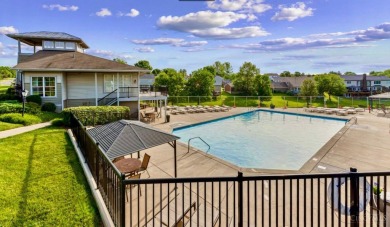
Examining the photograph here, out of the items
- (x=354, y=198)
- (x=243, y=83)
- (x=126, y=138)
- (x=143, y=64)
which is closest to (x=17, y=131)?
(x=126, y=138)

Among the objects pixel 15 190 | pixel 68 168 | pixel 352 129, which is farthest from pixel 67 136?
pixel 352 129

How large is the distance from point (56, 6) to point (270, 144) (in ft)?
75.9

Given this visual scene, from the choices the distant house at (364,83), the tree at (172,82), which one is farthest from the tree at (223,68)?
the tree at (172,82)

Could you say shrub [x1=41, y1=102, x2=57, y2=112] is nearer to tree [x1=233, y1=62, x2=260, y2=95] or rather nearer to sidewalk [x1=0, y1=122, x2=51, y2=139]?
sidewalk [x1=0, y1=122, x2=51, y2=139]

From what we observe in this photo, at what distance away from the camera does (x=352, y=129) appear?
16562 millimetres

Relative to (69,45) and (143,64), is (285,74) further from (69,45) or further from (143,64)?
(69,45)

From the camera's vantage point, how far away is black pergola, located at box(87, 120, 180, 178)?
610 centimetres

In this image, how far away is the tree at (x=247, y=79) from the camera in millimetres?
48625

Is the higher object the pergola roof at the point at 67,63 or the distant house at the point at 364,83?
the distant house at the point at 364,83

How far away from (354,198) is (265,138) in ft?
45.5

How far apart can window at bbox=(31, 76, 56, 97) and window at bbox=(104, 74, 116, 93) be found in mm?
3768

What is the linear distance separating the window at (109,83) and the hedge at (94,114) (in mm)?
4338

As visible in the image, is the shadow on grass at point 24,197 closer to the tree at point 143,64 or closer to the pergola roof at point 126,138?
the pergola roof at point 126,138

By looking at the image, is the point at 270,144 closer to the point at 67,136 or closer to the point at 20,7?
the point at 67,136
